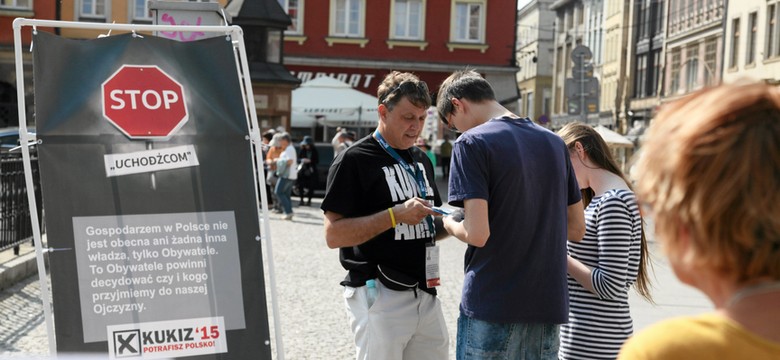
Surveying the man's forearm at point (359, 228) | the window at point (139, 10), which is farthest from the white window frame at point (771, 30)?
the man's forearm at point (359, 228)

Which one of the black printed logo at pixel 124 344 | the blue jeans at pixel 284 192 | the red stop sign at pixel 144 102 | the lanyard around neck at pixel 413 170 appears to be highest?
the red stop sign at pixel 144 102

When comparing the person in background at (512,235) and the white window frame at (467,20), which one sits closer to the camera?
the person in background at (512,235)

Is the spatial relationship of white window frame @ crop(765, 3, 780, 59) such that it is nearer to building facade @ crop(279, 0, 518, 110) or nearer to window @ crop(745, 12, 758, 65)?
window @ crop(745, 12, 758, 65)

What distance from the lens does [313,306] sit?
30.8 feet

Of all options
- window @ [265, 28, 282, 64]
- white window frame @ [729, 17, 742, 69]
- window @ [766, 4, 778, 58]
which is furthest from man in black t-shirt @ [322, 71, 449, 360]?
white window frame @ [729, 17, 742, 69]

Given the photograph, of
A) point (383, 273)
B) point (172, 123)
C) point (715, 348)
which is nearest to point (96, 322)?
point (172, 123)

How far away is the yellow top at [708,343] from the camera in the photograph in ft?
4.60

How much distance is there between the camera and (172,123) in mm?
4676

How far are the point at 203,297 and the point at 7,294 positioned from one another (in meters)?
5.50

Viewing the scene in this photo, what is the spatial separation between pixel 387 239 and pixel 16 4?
31.7m

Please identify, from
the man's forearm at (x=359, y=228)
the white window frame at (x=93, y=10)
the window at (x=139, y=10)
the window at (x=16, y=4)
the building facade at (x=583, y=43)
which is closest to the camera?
the man's forearm at (x=359, y=228)

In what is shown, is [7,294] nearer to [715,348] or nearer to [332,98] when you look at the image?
[715,348]

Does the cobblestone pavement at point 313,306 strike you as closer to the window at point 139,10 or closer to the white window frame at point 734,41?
the window at point 139,10

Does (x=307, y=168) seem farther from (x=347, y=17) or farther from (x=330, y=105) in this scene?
(x=347, y=17)
